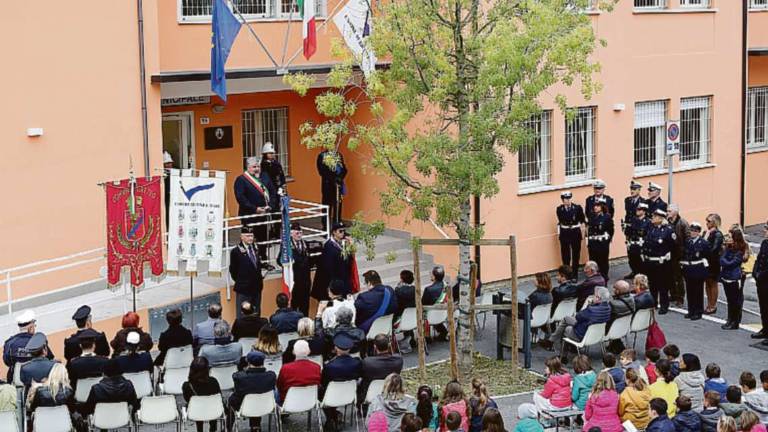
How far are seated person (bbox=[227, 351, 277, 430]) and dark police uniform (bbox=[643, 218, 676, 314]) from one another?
8.93m

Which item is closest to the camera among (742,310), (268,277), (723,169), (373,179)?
(268,277)

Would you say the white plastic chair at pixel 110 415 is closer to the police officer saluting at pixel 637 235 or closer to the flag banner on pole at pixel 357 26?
the flag banner on pole at pixel 357 26

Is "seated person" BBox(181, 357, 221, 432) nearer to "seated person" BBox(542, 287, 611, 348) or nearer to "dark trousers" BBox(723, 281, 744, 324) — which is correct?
"seated person" BBox(542, 287, 611, 348)

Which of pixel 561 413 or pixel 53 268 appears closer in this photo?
pixel 561 413

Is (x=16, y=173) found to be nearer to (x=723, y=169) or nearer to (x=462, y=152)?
(x=462, y=152)

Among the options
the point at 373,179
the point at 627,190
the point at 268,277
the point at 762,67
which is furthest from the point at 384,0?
the point at 762,67

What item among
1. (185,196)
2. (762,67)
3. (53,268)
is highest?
(762,67)

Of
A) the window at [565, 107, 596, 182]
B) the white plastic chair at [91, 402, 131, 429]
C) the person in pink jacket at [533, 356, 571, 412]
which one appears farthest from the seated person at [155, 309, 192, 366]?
the window at [565, 107, 596, 182]

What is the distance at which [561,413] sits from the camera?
14.0 metres

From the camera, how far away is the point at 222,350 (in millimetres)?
15016

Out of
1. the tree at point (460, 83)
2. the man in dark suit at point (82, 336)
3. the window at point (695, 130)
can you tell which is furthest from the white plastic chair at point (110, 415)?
the window at point (695, 130)

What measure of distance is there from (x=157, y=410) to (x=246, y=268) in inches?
181

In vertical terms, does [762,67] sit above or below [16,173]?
above

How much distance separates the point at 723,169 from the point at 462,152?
1315 centimetres
